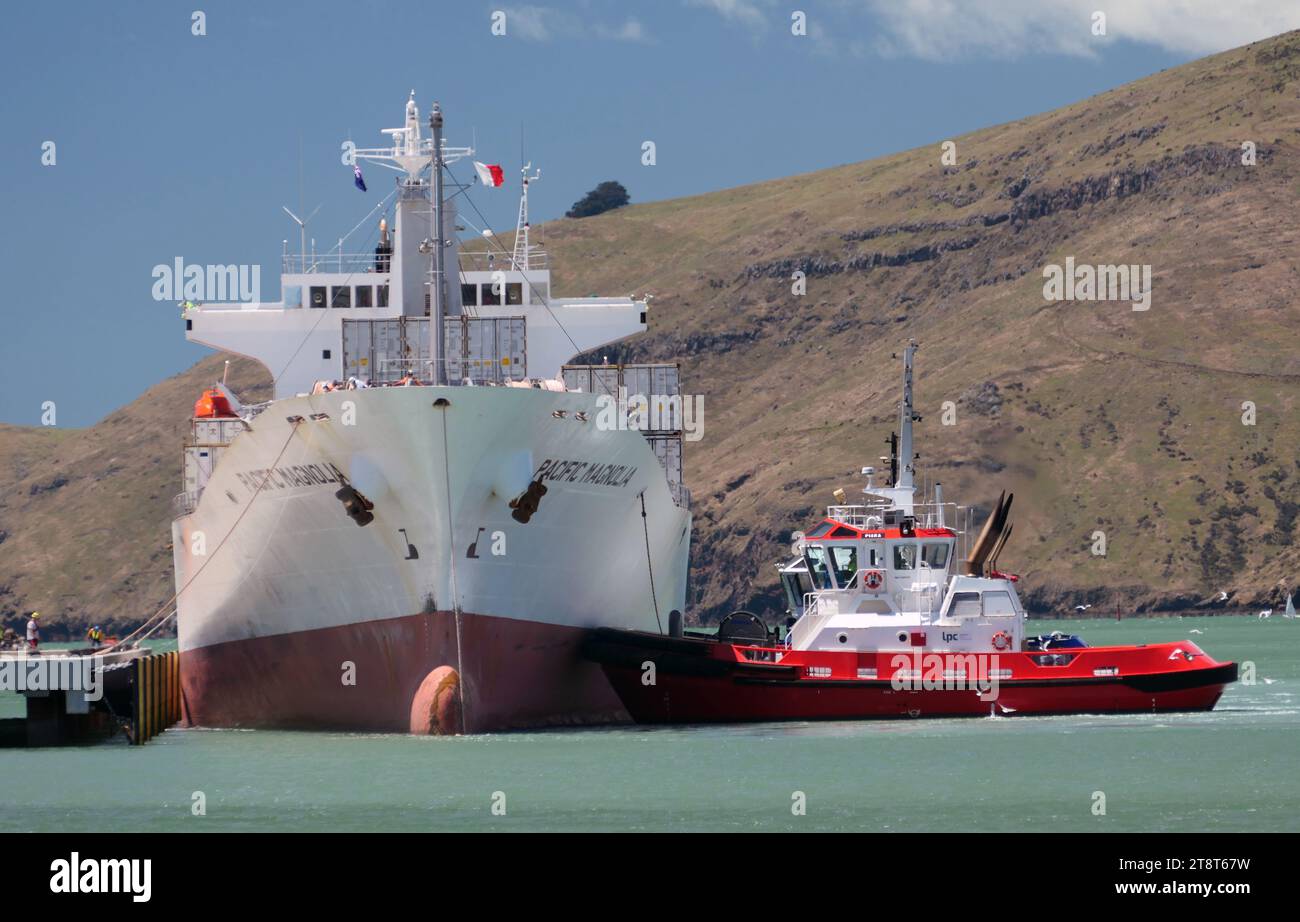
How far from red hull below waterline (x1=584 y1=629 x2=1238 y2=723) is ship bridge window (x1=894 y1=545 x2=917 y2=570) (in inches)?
76.4

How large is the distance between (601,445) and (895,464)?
863cm

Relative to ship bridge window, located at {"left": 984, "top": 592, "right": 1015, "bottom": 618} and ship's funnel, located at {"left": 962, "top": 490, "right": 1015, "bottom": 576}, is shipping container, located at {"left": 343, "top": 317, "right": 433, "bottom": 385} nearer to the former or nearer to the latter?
ship's funnel, located at {"left": 962, "top": 490, "right": 1015, "bottom": 576}

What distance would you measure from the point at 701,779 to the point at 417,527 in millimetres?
8639

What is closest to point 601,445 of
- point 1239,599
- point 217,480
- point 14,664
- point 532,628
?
point 532,628

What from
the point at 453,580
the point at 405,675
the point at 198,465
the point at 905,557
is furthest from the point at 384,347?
the point at 905,557

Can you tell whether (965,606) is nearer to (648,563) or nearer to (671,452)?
(648,563)

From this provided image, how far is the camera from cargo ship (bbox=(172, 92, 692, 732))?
43188 millimetres

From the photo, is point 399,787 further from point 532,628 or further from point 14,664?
point 14,664

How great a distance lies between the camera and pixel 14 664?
44.6m

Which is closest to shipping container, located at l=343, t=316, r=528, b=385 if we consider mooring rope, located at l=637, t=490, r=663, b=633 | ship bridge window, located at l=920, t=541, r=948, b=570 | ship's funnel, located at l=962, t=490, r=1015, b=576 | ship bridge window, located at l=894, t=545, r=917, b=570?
mooring rope, located at l=637, t=490, r=663, b=633

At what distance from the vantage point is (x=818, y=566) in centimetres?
4809
